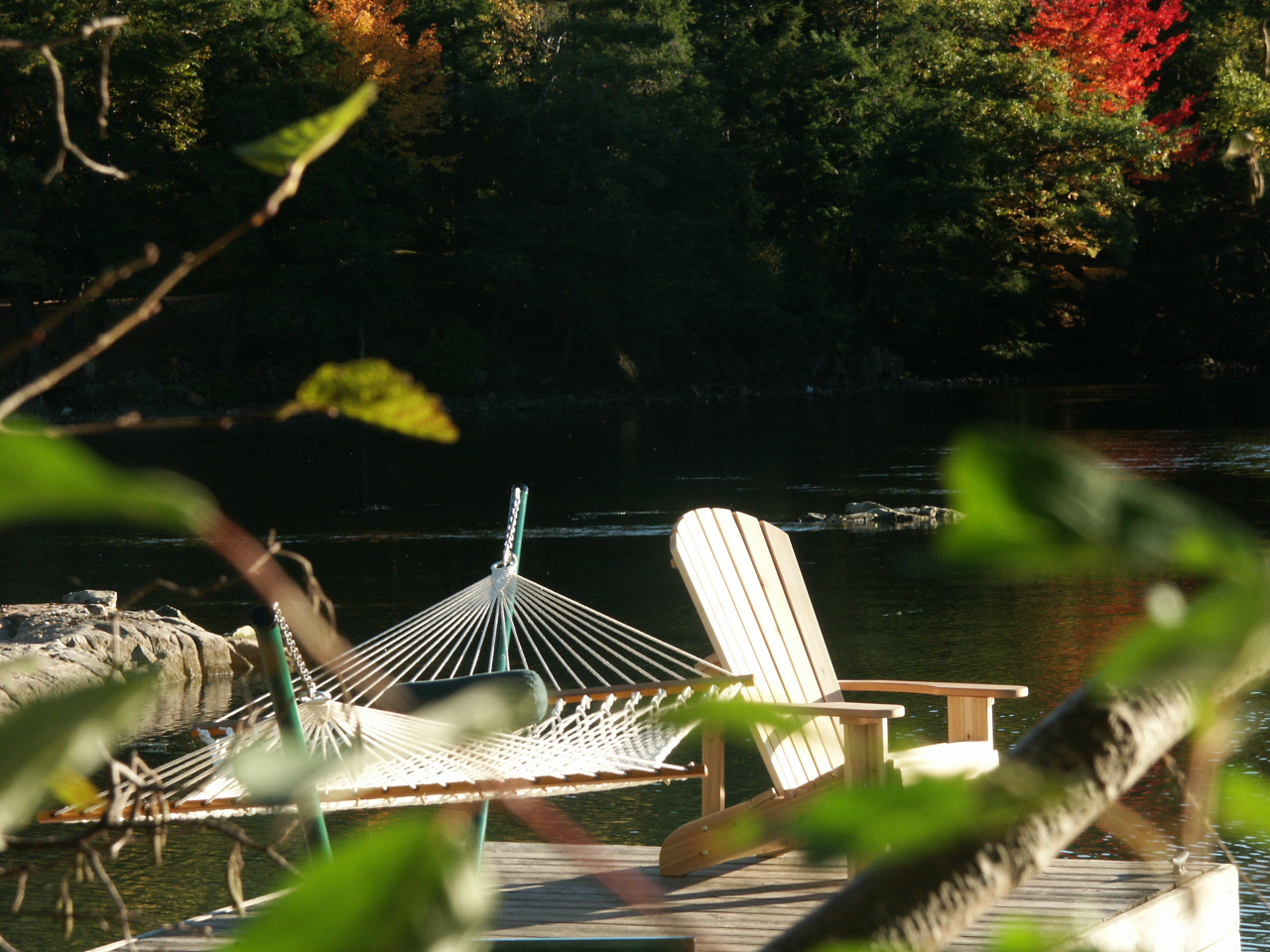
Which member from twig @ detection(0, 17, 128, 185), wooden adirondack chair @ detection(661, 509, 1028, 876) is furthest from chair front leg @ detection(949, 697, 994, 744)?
twig @ detection(0, 17, 128, 185)

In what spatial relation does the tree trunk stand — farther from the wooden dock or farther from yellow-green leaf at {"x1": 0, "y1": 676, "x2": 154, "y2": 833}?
the wooden dock

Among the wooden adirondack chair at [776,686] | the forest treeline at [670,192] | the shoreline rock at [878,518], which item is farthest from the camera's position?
the forest treeline at [670,192]

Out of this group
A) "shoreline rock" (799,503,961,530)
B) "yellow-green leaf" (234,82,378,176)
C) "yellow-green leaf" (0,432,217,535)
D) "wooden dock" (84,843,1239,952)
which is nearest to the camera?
"yellow-green leaf" (0,432,217,535)

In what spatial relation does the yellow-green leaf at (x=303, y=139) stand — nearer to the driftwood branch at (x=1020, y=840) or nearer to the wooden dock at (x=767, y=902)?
the driftwood branch at (x=1020, y=840)

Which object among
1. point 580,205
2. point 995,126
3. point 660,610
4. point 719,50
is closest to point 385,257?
point 580,205

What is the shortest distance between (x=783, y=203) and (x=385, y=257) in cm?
→ 893

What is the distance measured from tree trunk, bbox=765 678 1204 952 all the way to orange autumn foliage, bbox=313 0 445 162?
2619 centimetres

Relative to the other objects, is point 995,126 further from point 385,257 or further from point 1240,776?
point 1240,776

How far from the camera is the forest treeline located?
24719 millimetres

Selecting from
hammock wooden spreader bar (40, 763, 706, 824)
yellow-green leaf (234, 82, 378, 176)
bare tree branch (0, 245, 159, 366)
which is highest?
yellow-green leaf (234, 82, 378, 176)

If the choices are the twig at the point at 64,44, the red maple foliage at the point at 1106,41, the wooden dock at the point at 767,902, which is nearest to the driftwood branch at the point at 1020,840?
the twig at the point at 64,44

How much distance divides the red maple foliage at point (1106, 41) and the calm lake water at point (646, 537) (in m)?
7.94

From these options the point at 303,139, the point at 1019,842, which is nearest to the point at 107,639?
the point at 303,139

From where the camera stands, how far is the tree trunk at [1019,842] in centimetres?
29
